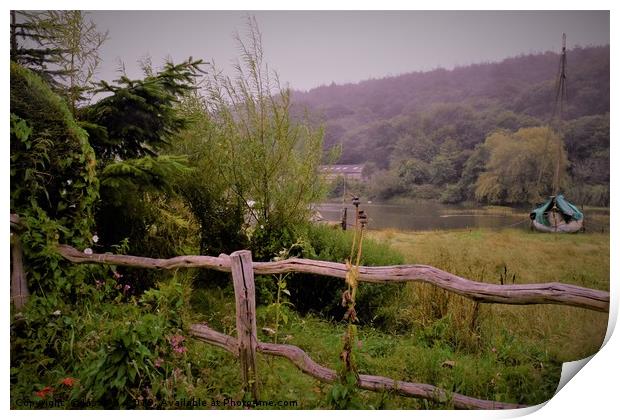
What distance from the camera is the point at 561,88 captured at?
3340 mm

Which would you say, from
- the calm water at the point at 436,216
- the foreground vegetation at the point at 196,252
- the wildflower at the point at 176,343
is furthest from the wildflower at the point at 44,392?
the calm water at the point at 436,216

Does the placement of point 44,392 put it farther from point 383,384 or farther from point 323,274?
point 383,384

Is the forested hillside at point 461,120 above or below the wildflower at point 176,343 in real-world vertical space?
above

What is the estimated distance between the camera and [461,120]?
3.67m

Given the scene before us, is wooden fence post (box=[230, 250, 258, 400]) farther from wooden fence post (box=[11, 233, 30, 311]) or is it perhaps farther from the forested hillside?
wooden fence post (box=[11, 233, 30, 311])

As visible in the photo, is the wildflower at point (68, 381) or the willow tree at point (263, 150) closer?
the wildflower at point (68, 381)

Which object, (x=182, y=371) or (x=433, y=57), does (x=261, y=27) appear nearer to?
(x=433, y=57)

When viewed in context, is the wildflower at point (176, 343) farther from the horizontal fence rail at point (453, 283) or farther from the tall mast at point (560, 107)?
the tall mast at point (560, 107)

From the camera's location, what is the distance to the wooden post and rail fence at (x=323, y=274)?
2.45 m

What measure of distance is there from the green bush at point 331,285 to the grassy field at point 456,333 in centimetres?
17

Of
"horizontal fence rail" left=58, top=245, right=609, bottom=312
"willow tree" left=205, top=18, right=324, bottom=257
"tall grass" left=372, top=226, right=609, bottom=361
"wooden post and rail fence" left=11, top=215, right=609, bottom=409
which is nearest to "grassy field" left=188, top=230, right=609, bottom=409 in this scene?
"tall grass" left=372, top=226, right=609, bottom=361

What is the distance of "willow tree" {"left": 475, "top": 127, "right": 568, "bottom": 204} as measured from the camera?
3.46m

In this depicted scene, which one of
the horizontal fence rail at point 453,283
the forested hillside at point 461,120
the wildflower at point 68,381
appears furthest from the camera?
the forested hillside at point 461,120

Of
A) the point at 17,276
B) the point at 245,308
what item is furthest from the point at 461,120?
the point at 17,276
